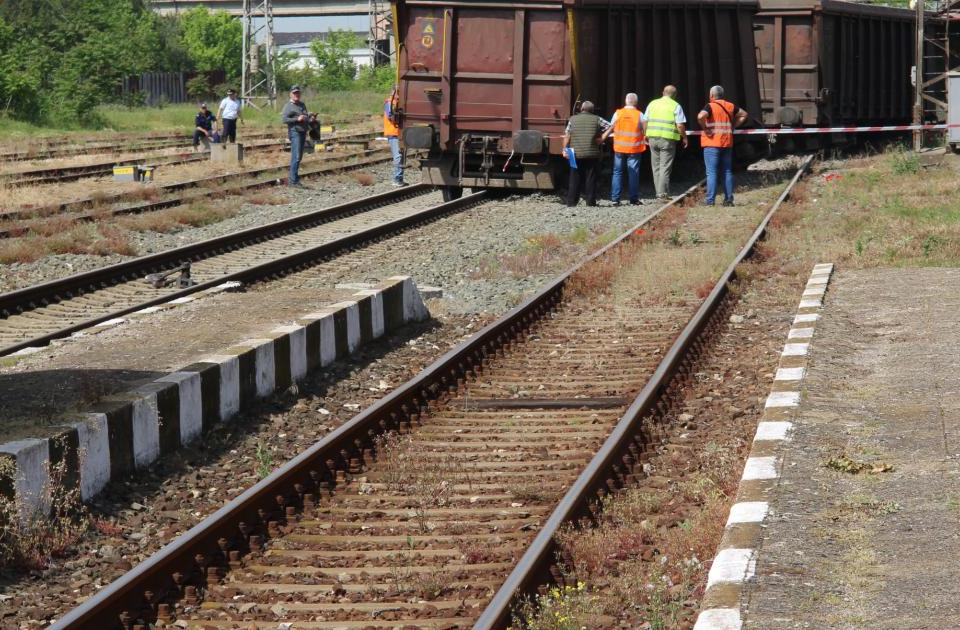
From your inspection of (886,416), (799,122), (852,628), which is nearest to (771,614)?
(852,628)

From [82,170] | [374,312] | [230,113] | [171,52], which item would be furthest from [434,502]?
[171,52]

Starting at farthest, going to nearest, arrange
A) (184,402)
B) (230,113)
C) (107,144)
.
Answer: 1. (107,144)
2. (230,113)
3. (184,402)

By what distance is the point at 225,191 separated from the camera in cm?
2283

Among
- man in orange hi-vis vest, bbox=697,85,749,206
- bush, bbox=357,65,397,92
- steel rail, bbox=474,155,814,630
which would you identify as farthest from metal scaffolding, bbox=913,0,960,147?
bush, bbox=357,65,397,92

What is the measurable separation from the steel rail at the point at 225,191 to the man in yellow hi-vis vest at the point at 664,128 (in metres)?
7.11

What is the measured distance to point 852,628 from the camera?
4.50m

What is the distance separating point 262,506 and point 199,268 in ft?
29.3

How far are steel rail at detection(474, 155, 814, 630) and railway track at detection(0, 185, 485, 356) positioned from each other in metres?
4.94

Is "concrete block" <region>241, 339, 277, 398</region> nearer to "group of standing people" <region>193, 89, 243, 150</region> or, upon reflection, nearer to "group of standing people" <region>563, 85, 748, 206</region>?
"group of standing people" <region>563, 85, 748, 206</region>

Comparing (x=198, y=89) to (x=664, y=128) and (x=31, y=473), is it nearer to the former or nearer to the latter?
(x=664, y=128)

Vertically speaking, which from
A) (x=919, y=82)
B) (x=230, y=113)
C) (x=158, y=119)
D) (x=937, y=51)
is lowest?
(x=230, y=113)

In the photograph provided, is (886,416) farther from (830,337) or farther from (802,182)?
(802,182)

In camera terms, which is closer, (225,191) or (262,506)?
→ (262,506)

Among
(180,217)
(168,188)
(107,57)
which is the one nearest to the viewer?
(180,217)
